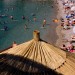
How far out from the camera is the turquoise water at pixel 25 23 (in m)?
31.0

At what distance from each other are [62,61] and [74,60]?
500 millimetres

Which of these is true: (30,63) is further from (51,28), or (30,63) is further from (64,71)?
(51,28)

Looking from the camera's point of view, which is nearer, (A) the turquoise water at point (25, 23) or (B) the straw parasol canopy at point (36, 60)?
(B) the straw parasol canopy at point (36, 60)

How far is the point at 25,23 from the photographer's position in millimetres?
38594

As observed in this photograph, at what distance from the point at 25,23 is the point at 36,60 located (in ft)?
107

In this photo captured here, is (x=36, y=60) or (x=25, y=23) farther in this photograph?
(x=25, y=23)

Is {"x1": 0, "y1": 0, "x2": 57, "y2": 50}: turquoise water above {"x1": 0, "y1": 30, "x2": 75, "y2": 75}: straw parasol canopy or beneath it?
beneath

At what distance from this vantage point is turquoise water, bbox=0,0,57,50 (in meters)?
31.0

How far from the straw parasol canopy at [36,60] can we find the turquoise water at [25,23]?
21771mm

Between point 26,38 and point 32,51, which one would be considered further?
point 26,38

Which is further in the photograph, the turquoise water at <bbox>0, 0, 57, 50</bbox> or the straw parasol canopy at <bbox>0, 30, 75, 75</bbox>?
the turquoise water at <bbox>0, 0, 57, 50</bbox>

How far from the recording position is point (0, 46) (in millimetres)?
28531

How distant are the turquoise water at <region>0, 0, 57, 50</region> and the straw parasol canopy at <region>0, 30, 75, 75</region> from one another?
71.4 feet

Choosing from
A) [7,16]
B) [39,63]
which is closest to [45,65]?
[39,63]
